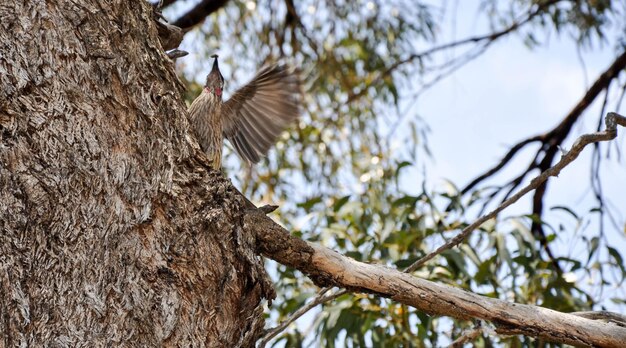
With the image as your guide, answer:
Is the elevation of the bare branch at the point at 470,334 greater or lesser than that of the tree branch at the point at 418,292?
greater

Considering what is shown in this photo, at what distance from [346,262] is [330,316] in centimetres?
169

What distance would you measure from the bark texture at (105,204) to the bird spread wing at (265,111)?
1.36 m

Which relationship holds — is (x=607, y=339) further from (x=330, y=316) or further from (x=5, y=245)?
(x=330, y=316)

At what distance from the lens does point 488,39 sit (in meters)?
4.94

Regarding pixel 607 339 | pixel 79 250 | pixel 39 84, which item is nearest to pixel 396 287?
pixel 607 339

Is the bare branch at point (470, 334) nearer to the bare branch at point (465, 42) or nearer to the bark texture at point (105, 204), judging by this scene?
the bark texture at point (105, 204)

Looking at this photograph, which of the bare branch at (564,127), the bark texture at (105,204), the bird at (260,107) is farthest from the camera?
the bare branch at (564,127)

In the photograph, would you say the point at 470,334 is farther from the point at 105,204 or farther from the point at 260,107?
the point at 260,107

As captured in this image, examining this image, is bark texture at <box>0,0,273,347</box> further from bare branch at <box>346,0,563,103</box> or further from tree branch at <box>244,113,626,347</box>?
bare branch at <box>346,0,563,103</box>

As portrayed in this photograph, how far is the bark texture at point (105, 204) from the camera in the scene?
1.71m

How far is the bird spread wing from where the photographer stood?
3.30 meters

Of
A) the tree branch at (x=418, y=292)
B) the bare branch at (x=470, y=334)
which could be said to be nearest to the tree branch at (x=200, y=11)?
the bare branch at (x=470, y=334)

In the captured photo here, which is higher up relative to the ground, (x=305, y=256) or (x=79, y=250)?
(x=305, y=256)

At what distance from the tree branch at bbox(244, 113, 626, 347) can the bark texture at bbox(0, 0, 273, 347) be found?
82 millimetres
